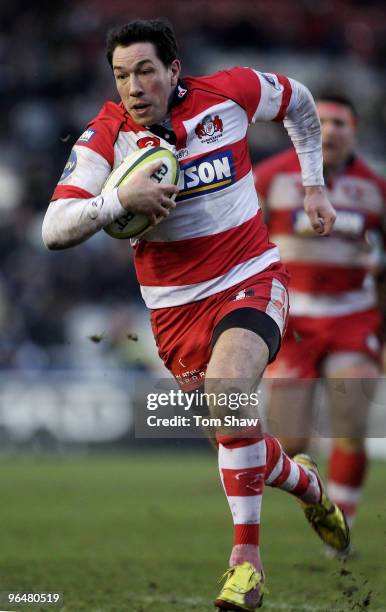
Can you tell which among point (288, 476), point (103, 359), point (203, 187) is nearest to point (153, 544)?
point (288, 476)

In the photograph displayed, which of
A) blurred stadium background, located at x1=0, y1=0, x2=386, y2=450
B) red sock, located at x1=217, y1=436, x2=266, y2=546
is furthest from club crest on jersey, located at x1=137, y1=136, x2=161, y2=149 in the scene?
blurred stadium background, located at x1=0, y1=0, x2=386, y2=450

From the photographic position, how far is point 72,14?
2248 centimetres

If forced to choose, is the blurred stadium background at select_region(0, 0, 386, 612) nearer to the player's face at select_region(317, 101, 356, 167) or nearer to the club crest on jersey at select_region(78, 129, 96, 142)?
the club crest on jersey at select_region(78, 129, 96, 142)

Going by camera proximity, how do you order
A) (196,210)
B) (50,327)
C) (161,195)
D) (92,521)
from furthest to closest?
(50,327) < (92,521) < (196,210) < (161,195)

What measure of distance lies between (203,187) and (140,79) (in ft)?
1.82

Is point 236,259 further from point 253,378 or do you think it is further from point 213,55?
point 213,55

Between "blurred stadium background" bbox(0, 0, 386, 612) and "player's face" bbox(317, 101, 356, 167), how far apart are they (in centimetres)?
141

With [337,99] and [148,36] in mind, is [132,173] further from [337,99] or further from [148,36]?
[337,99]

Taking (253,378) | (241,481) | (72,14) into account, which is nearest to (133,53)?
(253,378)

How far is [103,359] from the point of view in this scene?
53.6ft

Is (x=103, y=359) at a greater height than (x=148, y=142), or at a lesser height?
lesser

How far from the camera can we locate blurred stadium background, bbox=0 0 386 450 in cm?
1538

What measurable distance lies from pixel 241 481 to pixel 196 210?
122 cm

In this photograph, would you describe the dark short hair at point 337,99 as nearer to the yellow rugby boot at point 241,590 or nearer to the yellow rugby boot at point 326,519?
the yellow rugby boot at point 326,519
